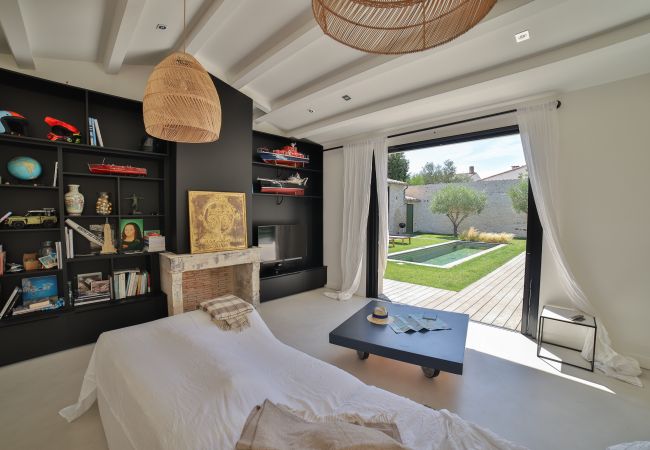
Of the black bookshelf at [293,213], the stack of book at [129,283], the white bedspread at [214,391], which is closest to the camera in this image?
the white bedspread at [214,391]

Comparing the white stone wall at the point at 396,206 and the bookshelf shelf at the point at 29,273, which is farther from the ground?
the white stone wall at the point at 396,206

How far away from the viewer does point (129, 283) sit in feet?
10.1

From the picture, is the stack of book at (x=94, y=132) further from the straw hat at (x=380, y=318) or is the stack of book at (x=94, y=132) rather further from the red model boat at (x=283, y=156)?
the straw hat at (x=380, y=318)

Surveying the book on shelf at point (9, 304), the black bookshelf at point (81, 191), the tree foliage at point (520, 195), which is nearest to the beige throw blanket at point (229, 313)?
the black bookshelf at point (81, 191)

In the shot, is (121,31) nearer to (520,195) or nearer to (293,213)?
(293,213)

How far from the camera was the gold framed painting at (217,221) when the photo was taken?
3.17 meters

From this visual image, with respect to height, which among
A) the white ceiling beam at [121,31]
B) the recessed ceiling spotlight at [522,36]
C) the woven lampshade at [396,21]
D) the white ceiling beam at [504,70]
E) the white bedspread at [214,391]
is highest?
the white ceiling beam at [121,31]

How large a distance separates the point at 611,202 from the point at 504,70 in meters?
1.61

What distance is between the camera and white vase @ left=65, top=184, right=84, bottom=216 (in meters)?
2.72

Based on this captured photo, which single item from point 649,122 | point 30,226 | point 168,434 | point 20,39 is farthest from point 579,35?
point 30,226

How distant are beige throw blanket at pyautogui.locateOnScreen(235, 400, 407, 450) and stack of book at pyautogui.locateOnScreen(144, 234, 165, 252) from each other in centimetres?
260

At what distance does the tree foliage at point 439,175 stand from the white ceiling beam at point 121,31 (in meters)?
3.86

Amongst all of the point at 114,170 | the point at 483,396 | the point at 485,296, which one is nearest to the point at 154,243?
the point at 114,170

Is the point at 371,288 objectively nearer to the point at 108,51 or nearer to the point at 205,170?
the point at 205,170
